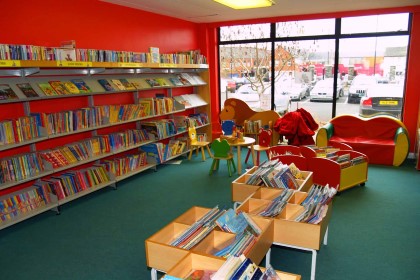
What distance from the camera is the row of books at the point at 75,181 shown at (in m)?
4.67

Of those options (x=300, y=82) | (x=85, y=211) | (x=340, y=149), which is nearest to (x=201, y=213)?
(x=85, y=211)

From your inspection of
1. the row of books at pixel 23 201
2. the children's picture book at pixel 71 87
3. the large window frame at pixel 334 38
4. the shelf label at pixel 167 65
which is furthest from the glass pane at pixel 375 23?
the row of books at pixel 23 201

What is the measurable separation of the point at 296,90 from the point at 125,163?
4588 millimetres

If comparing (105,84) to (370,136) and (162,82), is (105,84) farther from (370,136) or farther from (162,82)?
(370,136)

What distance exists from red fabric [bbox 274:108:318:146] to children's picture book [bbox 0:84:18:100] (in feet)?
16.3

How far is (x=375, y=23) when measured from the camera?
7.03m

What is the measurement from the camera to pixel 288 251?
358 centimetres

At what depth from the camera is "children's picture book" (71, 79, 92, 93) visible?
4.96m

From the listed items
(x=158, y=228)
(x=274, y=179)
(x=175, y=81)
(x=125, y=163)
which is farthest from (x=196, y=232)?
(x=175, y=81)

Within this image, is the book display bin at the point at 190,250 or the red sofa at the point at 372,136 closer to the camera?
the book display bin at the point at 190,250

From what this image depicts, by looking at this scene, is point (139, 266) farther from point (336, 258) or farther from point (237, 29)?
point (237, 29)

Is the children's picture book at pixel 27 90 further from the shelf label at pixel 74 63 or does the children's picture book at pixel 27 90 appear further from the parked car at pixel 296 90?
the parked car at pixel 296 90

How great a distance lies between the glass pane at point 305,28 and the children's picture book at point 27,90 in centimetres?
565

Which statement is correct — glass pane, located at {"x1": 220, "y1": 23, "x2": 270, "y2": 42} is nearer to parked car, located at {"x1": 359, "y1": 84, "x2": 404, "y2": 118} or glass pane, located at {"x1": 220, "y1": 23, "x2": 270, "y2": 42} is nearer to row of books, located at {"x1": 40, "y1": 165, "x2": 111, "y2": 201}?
parked car, located at {"x1": 359, "y1": 84, "x2": 404, "y2": 118}
